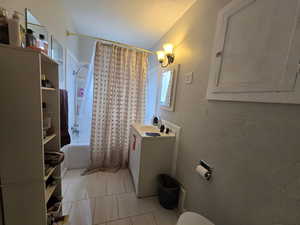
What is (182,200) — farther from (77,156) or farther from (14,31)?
(14,31)

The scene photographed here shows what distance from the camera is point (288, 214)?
2.08ft

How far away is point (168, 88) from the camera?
75.9 inches

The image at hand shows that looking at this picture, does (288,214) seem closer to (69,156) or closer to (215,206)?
(215,206)

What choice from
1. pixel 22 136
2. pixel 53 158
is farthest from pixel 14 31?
pixel 53 158

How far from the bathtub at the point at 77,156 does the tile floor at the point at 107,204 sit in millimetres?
207

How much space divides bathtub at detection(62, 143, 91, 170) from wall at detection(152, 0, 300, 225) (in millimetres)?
1627

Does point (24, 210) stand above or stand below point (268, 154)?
below

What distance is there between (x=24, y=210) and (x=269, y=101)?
1756 mm

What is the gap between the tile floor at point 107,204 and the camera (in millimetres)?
1349

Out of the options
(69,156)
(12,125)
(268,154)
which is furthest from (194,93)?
(69,156)

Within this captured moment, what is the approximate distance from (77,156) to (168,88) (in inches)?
77.1

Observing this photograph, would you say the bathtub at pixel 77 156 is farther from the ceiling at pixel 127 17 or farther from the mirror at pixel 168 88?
the ceiling at pixel 127 17

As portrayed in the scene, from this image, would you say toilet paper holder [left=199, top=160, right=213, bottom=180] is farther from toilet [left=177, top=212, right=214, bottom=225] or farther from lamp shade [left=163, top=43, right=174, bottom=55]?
lamp shade [left=163, top=43, right=174, bottom=55]

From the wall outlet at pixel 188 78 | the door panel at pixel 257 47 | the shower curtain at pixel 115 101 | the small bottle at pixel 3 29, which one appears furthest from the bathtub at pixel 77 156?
the door panel at pixel 257 47
